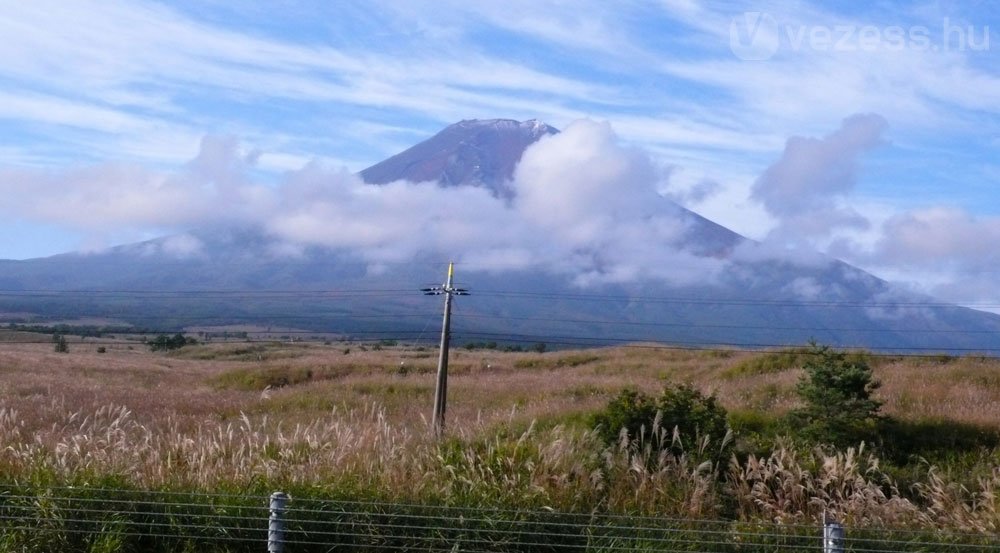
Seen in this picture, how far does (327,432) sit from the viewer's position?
11.0 m

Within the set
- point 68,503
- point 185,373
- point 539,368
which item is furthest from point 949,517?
point 185,373

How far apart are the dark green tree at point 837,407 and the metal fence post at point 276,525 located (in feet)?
37.2

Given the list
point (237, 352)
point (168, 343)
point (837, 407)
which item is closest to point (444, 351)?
point (837, 407)

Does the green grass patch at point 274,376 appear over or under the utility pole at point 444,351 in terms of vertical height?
under

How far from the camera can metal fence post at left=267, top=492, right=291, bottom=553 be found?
784 centimetres

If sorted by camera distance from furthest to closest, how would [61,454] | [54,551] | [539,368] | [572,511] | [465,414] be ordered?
[539,368]
[465,414]
[61,454]
[572,511]
[54,551]

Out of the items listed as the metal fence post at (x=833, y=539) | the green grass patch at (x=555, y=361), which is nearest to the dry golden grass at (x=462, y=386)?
the green grass patch at (x=555, y=361)

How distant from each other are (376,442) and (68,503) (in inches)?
114

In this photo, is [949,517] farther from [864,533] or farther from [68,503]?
[68,503]

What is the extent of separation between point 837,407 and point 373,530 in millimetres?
11497

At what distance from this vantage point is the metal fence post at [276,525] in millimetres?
7840

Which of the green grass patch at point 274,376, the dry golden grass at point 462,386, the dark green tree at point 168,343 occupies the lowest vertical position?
the dark green tree at point 168,343

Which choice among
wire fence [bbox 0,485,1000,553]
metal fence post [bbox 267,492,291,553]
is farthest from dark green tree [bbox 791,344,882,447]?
metal fence post [bbox 267,492,291,553]

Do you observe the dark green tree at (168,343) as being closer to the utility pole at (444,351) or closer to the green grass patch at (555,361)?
the green grass patch at (555,361)
